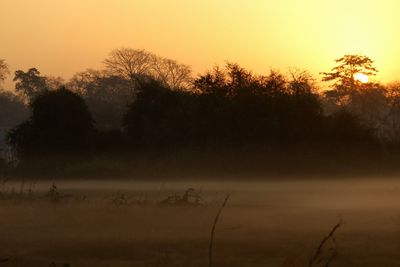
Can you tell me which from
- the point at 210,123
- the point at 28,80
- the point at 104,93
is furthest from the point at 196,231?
the point at 28,80

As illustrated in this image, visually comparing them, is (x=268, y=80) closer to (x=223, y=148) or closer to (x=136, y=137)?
(x=223, y=148)

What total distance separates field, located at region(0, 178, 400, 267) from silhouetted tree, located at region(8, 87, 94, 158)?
16216mm

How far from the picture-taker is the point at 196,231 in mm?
12102

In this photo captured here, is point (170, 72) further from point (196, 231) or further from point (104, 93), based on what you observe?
point (196, 231)

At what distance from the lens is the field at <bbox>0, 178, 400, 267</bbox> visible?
31.6 ft

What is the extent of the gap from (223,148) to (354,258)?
21.9 meters

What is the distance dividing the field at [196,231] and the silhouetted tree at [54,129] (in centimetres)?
1622

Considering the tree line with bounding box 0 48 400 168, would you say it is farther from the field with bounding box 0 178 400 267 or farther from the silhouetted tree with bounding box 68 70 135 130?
the silhouetted tree with bounding box 68 70 135 130

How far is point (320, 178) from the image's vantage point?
29.1m

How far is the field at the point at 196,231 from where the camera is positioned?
31.6 feet

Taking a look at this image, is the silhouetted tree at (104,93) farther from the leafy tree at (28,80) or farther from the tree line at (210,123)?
the tree line at (210,123)

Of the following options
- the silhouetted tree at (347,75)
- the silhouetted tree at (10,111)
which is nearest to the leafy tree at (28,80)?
the silhouetted tree at (10,111)

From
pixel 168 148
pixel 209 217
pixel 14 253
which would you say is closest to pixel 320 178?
pixel 168 148

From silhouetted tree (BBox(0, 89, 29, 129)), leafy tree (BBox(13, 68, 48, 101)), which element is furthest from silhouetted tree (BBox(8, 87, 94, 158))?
leafy tree (BBox(13, 68, 48, 101))
